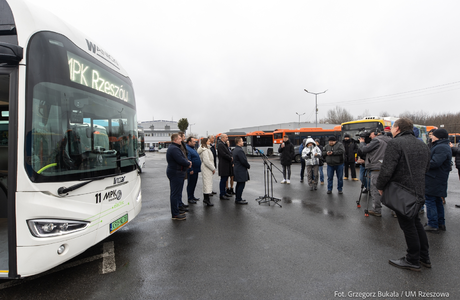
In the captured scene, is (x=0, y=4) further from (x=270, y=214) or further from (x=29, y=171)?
(x=270, y=214)

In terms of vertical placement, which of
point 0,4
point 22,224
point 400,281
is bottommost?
point 400,281

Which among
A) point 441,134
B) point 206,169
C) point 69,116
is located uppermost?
point 69,116

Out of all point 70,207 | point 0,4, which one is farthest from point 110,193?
point 0,4

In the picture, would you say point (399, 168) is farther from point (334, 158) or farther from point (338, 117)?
point (338, 117)

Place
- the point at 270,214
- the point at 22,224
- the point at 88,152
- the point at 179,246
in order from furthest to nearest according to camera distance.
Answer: the point at 270,214
the point at 179,246
the point at 88,152
the point at 22,224

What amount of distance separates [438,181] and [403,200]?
193cm

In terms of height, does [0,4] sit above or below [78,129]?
above

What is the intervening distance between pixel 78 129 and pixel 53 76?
2.06 ft

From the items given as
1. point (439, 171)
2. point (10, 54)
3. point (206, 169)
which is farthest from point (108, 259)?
point (439, 171)

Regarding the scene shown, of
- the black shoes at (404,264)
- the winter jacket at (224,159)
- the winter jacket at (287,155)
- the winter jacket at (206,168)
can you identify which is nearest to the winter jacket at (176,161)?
the winter jacket at (206,168)

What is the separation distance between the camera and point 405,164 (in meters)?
3.02

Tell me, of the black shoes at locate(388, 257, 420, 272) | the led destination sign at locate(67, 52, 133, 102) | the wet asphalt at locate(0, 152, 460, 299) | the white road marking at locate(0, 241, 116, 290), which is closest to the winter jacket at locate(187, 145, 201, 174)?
the wet asphalt at locate(0, 152, 460, 299)

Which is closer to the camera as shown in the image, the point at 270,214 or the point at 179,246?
the point at 179,246

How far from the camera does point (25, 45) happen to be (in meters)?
2.45
